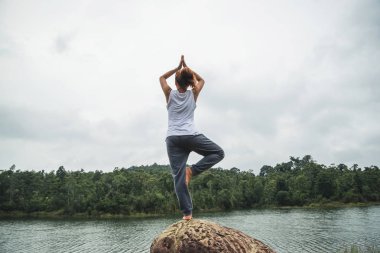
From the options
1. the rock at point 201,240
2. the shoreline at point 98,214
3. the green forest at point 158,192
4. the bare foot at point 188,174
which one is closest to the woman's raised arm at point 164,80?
the bare foot at point 188,174

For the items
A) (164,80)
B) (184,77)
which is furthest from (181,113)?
(164,80)

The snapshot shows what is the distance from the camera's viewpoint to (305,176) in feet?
385

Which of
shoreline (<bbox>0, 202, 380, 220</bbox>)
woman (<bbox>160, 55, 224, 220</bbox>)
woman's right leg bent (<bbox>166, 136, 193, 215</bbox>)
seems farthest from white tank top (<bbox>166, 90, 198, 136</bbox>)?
shoreline (<bbox>0, 202, 380, 220</bbox>)

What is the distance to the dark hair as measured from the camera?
17.3ft

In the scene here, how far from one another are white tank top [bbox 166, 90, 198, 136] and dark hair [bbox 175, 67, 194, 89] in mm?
125

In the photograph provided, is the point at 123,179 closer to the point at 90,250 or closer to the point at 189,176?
the point at 90,250

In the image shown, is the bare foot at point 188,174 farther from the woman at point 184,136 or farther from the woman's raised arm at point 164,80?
the woman's raised arm at point 164,80

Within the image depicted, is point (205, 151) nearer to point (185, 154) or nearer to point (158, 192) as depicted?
point (185, 154)

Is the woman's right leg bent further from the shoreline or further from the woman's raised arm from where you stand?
the shoreline

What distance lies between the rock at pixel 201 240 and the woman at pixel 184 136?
0.53 meters

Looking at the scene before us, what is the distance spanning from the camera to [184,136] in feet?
16.9

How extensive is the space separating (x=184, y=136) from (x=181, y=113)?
1.28ft

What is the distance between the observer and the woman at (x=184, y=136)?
5.22 metres

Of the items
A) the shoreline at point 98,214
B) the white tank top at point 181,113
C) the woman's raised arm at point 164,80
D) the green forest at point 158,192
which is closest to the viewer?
the white tank top at point 181,113
